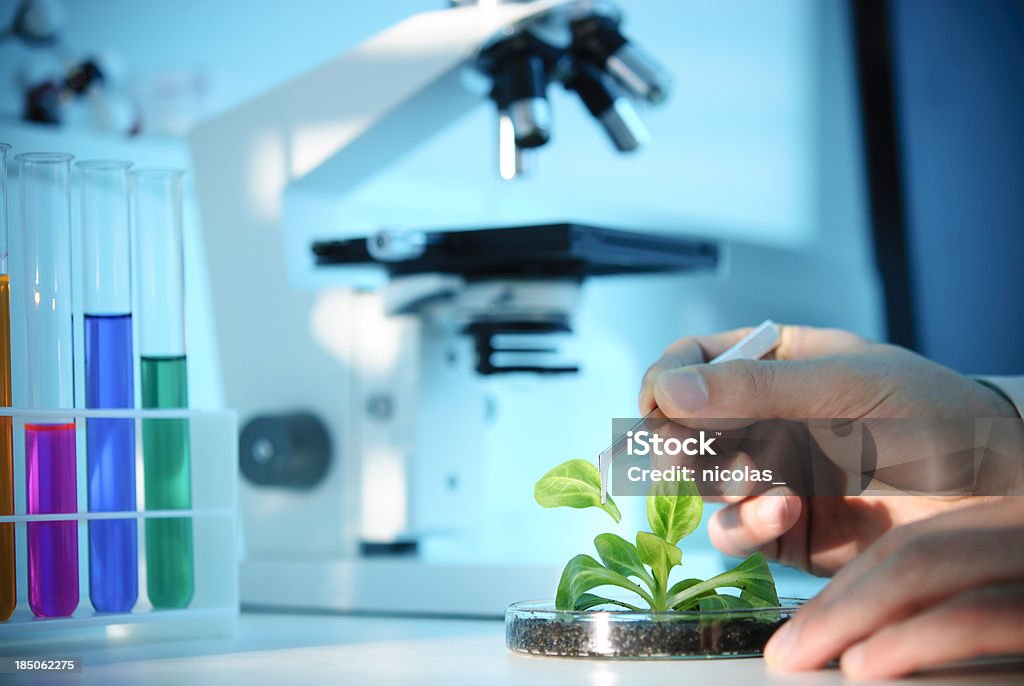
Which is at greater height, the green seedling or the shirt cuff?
the shirt cuff

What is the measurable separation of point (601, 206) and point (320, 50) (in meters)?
0.68

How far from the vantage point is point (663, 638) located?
1.91 feet

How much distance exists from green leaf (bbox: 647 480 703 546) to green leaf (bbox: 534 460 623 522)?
0.02 meters

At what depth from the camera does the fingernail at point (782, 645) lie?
1.82 ft

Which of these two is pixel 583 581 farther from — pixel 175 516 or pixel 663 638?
pixel 175 516

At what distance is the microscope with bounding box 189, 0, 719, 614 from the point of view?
3.31 ft

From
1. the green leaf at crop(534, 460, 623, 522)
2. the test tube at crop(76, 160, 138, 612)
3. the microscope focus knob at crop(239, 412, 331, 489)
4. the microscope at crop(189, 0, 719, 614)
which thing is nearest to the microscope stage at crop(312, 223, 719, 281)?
the microscope at crop(189, 0, 719, 614)

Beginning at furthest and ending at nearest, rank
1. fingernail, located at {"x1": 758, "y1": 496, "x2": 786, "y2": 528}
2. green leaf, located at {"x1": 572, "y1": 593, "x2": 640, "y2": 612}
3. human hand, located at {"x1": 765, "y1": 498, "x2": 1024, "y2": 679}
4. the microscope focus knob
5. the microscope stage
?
the microscope focus knob → the microscope stage → fingernail, located at {"x1": 758, "y1": 496, "x2": 786, "y2": 528} → green leaf, located at {"x1": 572, "y1": 593, "x2": 640, "y2": 612} → human hand, located at {"x1": 765, "y1": 498, "x2": 1024, "y2": 679}

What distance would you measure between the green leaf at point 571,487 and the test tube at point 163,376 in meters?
0.30

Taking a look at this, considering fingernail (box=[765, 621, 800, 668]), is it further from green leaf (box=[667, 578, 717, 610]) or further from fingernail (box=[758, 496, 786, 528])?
fingernail (box=[758, 496, 786, 528])

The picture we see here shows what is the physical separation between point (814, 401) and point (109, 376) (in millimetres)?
452

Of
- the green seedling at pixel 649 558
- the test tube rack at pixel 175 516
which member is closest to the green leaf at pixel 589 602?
the green seedling at pixel 649 558

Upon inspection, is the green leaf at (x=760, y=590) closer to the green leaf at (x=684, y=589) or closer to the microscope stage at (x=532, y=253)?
the green leaf at (x=684, y=589)

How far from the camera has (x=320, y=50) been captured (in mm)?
1888
